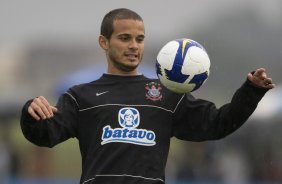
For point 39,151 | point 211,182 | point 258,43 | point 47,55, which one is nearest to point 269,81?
point 211,182

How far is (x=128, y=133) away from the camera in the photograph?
7.56 metres

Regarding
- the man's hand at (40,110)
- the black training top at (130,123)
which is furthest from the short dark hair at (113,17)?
the man's hand at (40,110)

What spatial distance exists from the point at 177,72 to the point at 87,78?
44.6ft

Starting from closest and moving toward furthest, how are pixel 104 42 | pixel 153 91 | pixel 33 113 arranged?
pixel 33 113 < pixel 153 91 < pixel 104 42

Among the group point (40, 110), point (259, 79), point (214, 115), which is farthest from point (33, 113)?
point (259, 79)

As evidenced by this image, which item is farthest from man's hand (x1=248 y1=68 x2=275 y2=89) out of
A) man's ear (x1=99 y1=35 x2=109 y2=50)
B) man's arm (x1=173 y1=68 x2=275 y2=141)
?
man's ear (x1=99 y1=35 x2=109 y2=50)

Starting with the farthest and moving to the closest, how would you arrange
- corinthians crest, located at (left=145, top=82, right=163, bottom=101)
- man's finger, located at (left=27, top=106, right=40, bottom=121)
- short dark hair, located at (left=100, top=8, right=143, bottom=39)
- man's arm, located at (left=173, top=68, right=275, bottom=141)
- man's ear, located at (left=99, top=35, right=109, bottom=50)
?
man's ear, located at (left=99, top=35, right=109, bottom=50)
short dark hair, located at (left=100, top=8, right=143, bottom=39)
corinthians crest, located at (left=145, top=82, right=163, bottom=101)
man's arm, located at (left=173, top=68, right=275, bottom=141)
man's finger, located at (left=27, top=106, right=40, bottom=121)

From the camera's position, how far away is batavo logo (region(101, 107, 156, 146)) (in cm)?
754

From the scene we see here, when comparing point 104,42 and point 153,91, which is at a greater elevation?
point 104,42

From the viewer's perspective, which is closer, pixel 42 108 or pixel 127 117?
pixel 42 108

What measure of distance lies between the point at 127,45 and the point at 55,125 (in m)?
0.85

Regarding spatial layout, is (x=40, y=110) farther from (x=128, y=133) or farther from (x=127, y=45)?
(x=127, y=45)

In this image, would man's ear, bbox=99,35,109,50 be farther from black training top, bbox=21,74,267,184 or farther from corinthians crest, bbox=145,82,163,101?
corinthians crest, bbox=145,82,163,101

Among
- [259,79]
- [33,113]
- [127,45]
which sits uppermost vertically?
[127,45]
